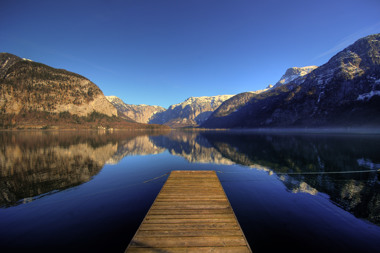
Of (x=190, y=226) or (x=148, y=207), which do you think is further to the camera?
(x=148, y=207)

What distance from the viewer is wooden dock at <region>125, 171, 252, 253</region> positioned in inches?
265

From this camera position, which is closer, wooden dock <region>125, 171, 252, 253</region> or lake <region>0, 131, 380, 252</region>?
wooden dock <region>125, 171, 252, 253</region>

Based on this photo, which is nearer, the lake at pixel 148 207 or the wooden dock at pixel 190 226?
the wooden dock at pixel 190 226

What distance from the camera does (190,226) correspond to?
826cm

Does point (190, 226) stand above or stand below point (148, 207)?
above

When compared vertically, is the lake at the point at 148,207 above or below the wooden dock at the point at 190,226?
below

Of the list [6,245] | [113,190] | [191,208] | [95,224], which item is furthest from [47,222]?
[191,208]

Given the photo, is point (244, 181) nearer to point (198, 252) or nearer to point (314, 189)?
point (314, 189)

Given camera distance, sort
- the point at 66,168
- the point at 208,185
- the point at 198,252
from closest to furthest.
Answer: the point at 198,252 → the point at 208,185 → the point at 66,168

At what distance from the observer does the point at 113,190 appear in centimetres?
1784

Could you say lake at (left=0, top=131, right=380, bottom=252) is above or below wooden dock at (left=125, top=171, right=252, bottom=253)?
below

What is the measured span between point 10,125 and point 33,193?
235957 millimetres

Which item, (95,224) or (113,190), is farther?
(113,190)

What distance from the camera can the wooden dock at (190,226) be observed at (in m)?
6.73
